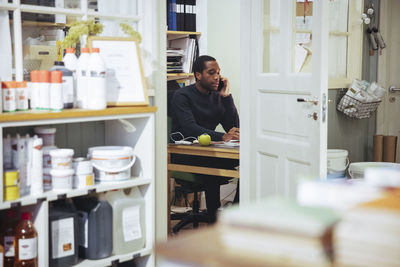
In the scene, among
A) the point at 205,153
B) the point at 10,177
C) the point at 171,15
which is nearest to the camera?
the point at 10,177

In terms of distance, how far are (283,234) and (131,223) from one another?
192 centimetres

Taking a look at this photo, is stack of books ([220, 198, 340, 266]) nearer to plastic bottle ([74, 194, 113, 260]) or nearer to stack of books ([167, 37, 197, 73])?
plastic bottle ([74, 194, 113, 260])

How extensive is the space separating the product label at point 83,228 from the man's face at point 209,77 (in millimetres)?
2462

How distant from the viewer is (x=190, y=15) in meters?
5.44

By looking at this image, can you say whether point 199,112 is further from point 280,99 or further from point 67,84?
point 67,84

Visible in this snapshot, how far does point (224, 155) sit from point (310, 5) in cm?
118

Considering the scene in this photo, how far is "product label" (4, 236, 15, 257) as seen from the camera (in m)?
2.33

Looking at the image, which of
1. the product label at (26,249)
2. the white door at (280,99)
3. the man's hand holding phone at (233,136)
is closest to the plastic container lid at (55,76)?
the product label at (26,249)

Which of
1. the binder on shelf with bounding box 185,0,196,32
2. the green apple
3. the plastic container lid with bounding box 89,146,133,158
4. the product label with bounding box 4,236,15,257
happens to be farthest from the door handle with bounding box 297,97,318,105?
the binder on shelf with bounding box 185,0,196,32

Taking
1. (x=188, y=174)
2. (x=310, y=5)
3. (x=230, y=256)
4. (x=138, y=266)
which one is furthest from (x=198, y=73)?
(x=230, y=256)

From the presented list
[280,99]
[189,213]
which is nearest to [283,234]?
[280,99]

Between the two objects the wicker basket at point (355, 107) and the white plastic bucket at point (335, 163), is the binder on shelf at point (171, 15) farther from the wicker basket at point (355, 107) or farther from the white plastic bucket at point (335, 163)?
the white plastic bucket at point (335, 163)

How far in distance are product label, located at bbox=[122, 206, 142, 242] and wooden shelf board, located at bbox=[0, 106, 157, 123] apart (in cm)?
47

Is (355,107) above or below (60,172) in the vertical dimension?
above
